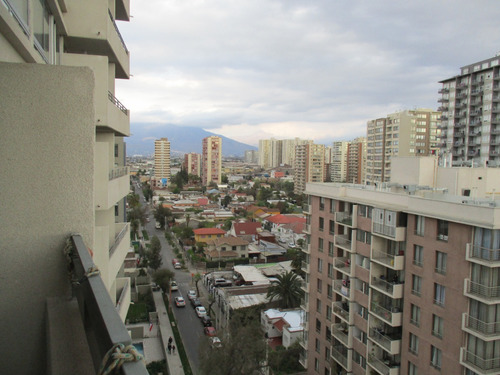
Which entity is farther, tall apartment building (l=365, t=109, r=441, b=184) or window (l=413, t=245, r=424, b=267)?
tall apartment building (l=365, t=109, r=441, b=184)

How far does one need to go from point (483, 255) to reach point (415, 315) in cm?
238

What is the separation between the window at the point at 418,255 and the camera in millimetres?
8688

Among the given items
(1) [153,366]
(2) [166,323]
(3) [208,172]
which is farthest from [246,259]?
(3) [208,172]

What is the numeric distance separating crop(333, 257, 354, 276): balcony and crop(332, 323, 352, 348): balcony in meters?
1.58

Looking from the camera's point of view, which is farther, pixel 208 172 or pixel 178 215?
pixel 208 172

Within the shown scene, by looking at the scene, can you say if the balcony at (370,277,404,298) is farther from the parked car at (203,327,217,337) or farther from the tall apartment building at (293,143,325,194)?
the tall apartment building at (293,143,325,194)

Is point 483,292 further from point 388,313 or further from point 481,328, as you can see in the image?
point 388,313

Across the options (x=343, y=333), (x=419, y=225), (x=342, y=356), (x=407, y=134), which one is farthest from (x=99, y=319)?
(x=407, y=134)

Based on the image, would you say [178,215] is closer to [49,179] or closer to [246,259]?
[246,259]

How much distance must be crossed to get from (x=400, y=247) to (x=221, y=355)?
6.27 metres

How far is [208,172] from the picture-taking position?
78938 millimetres

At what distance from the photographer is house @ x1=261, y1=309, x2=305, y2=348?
1617cm

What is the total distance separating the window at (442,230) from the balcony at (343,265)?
11.5 feet

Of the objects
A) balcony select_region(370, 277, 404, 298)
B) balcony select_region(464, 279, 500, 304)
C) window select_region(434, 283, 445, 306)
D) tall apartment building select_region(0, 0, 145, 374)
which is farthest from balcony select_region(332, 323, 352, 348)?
tall apartment building select_region(0, 0, 145, 374)
